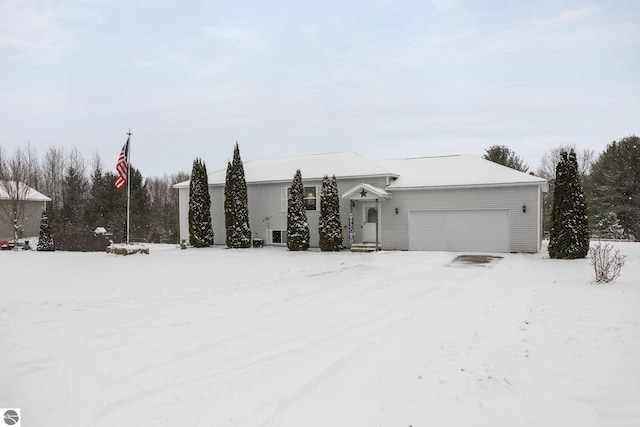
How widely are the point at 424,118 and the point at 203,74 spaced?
15.1 meters

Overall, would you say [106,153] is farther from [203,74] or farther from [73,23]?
[73,23]

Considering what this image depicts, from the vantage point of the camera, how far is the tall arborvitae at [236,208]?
21.5 metres

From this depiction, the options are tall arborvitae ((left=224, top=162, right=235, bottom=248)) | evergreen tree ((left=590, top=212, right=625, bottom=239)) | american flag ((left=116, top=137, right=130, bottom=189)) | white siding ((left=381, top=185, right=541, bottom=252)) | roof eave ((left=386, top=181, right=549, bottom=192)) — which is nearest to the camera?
roof eave ((left=386, top=181, right=549, bottom=192))

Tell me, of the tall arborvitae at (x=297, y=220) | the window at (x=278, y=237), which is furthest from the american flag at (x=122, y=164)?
the tall arborvitae at (x=297, y=220)

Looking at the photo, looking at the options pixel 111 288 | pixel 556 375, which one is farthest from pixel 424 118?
pixel 556 375

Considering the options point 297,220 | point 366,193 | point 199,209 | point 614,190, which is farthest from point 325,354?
point 614,190

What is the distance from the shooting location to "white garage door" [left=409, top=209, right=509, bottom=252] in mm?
17422

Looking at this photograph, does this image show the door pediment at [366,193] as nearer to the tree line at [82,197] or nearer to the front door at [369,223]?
the front door at [369,223]

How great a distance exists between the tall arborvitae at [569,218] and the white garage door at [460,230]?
255 cm

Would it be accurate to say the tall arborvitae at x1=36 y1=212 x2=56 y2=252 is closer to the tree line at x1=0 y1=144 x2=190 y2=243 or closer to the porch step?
the tree line at x1=0 y1=144 x2=190 y2=243

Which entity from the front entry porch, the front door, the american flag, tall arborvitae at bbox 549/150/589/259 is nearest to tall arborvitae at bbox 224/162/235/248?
the american flag

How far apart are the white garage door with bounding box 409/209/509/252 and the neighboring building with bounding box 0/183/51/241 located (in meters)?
26.3

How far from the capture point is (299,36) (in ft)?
64.6

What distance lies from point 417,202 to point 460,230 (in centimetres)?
232
